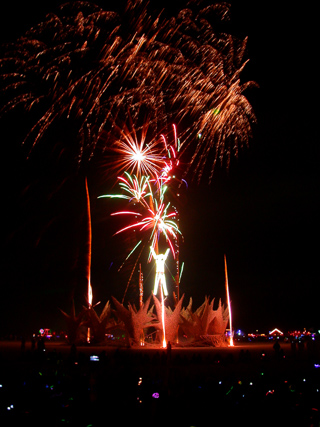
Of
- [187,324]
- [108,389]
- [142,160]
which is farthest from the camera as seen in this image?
[187,324]

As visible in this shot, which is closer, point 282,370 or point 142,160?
point 282,370

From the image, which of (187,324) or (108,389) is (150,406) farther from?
(187,324)

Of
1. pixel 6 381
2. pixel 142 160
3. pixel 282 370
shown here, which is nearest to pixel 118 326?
pixel 142 160

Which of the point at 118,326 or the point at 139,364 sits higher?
the point at 118,326

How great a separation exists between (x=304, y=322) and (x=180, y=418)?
2310 inches

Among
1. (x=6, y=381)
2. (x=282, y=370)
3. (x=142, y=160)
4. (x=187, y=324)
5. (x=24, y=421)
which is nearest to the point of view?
(x=24, y=421)

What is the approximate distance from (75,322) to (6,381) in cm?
2074

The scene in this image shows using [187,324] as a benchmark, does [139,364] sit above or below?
below

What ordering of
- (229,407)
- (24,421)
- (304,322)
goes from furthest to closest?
(304,322) → (229,407) → (24,421)

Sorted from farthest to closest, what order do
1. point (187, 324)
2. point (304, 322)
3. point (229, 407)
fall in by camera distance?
point (304, 322), point (187, 324), point (229, 407)

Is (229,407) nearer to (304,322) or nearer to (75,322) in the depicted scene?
(75,322)

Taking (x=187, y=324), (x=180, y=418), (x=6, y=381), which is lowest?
(x=180, y=418)

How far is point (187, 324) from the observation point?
28.1 meters

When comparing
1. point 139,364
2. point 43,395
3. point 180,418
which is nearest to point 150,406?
A: point 180,418
